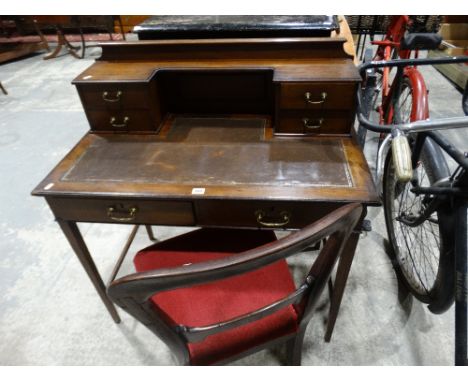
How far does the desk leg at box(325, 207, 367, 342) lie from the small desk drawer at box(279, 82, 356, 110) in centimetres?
37

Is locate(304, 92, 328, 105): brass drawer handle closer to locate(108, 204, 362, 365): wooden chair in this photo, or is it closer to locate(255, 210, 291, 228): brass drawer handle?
locate(255, 210, 291, 228): brass drawer handle

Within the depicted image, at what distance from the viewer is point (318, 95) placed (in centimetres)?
101

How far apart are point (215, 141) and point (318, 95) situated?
38 centimetres

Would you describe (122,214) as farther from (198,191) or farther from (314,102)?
(314,102)

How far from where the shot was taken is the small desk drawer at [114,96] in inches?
42.0

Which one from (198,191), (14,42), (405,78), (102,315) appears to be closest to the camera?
(198,191)

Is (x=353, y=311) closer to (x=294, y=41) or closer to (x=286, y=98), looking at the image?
(x=286, y=98)

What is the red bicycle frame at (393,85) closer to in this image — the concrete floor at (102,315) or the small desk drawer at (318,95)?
the concrete floor at (102,315)

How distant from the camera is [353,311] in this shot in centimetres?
143

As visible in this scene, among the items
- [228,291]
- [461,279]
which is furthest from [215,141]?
[461,279]

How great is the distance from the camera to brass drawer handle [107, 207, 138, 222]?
953mm

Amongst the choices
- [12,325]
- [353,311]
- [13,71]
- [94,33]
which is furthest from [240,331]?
[94,33]

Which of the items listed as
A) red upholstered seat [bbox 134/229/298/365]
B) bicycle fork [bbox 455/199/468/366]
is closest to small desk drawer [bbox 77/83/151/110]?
red upholstered seat [bbox 134/229/298/365]

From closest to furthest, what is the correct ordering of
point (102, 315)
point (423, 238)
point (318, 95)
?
point (318, 95) → point (102, 315) → point (423, 238)
